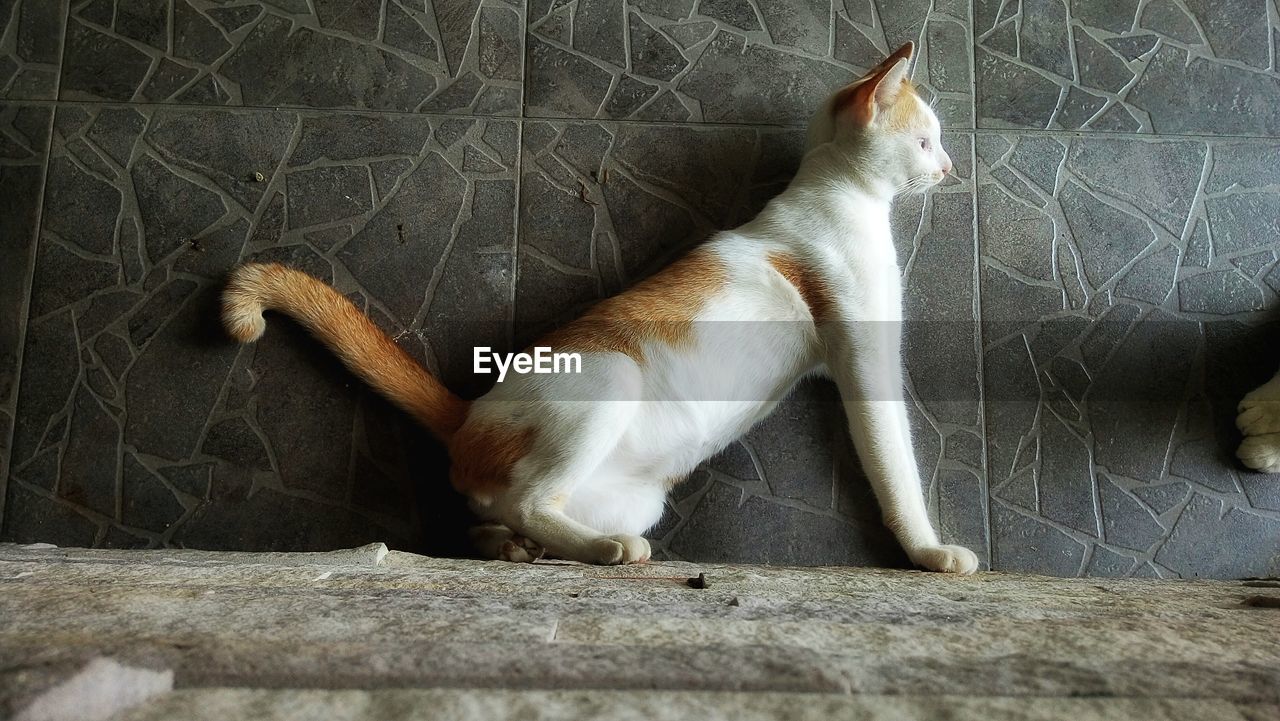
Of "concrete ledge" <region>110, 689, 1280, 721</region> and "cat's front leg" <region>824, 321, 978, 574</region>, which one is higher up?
"cat's front leg" <region>824, 321, 978, 574</region>

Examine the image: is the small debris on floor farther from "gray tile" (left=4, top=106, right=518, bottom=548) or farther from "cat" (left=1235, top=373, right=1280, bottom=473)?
"gray tile" (left=4, top=106, right=518, bottom=548)

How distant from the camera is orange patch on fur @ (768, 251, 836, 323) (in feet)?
6.88

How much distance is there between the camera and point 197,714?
0.75 m

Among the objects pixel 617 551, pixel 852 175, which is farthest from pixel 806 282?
pixel 617 551

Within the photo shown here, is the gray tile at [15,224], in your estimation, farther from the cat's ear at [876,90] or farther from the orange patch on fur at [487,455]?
the cat's ear at [876,90]

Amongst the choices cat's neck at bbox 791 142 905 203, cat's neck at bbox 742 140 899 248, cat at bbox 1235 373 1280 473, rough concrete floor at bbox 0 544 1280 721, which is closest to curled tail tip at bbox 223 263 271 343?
rough concrete floor at bbox 0 544 1280 721

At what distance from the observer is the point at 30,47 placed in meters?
2.44

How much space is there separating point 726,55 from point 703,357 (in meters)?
0.99

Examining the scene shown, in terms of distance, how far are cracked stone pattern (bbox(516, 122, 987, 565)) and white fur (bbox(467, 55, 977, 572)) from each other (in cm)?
15

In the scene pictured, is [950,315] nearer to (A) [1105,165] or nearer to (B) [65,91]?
(A) [1105,165]

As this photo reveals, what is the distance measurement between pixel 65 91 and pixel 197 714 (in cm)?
237

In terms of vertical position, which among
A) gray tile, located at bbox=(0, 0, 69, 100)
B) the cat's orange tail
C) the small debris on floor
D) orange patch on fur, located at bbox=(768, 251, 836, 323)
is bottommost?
the small debris on floor

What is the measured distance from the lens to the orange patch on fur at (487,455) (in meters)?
1.88

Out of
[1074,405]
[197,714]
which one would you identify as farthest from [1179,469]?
[197,714]
